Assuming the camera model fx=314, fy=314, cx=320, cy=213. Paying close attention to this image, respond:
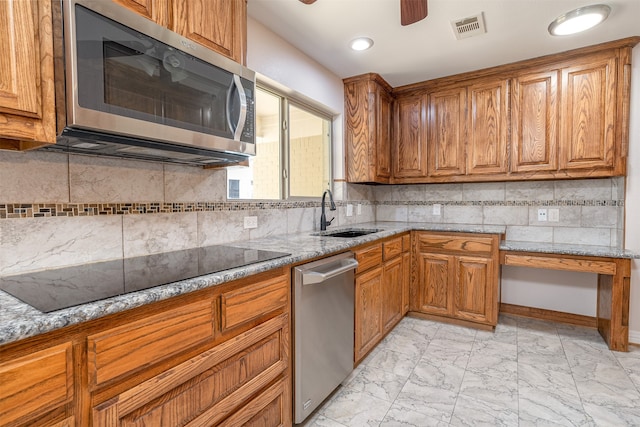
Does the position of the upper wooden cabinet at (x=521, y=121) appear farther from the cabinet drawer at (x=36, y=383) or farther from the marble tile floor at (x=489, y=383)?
the cabinet drawer at (x=36, y=383)

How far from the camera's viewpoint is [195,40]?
1302 millimetres

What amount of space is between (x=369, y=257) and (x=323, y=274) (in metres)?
0.70

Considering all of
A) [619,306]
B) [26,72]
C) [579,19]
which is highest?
[579,19]

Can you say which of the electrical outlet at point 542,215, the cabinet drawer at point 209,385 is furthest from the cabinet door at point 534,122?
the cabinet drawer at point 209,385

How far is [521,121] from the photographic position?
278cm

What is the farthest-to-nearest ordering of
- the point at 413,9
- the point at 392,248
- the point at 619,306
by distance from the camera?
the point at 392,248, the point at 619,306, the point at 413,9

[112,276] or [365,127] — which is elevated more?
[365,127]

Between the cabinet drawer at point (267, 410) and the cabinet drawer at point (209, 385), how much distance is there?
0.11 feet

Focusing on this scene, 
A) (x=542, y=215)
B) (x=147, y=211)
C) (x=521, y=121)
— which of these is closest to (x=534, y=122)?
(x=521, y=121)

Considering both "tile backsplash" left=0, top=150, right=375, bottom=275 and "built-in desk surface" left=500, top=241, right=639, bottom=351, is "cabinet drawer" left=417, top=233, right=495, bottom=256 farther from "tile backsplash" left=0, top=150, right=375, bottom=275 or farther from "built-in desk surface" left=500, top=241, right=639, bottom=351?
"tile backsplash" left=0, top=150, right=375, bottom=275

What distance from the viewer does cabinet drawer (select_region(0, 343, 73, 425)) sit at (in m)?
0.65

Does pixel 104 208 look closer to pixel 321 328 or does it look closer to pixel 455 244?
pixel 321 328

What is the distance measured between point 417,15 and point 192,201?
147 centimetres

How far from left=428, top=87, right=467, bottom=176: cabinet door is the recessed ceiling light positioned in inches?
45.0
